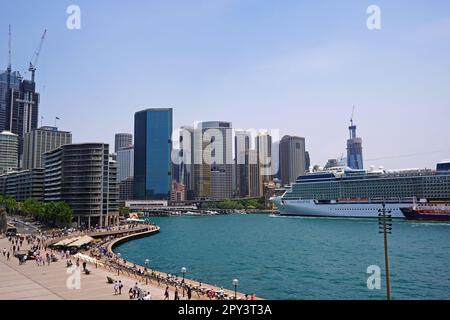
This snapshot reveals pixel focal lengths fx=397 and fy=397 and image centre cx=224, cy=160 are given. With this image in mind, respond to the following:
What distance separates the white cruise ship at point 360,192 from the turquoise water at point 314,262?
2996 centimetres

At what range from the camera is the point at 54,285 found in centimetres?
2858

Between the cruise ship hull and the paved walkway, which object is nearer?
the paved walkway

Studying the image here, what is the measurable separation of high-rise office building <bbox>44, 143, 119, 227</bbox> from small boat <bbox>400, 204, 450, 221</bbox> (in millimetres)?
79072

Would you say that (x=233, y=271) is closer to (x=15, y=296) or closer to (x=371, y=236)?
(x=15, y=296)

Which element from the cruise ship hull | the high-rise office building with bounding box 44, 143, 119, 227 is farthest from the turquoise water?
the cruise ship hull

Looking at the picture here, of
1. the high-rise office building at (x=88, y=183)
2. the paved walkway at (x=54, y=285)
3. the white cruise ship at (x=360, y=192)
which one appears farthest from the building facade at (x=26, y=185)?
the paved walkway at (x=54, y=285)

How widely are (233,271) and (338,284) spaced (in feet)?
39.8

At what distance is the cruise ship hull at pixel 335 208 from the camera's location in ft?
360

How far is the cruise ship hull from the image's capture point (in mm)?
109794

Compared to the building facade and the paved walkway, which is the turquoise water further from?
the building facade

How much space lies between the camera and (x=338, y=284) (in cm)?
3700

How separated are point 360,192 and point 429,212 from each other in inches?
897

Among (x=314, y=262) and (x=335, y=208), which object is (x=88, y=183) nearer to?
(x=314, y=262)
